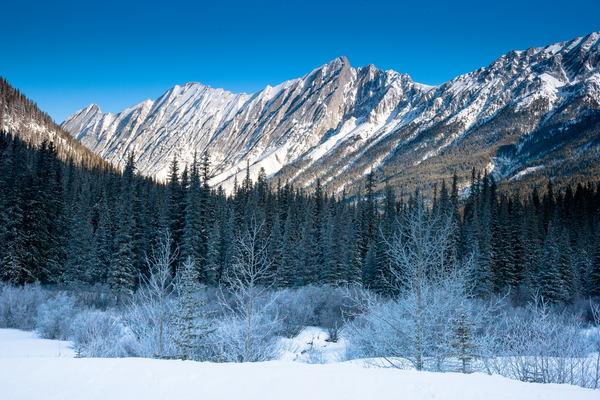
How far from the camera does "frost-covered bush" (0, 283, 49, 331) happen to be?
43.2 ft

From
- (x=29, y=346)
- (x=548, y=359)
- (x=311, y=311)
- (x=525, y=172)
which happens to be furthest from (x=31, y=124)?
(x=525, y=172)

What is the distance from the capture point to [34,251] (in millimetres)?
25781

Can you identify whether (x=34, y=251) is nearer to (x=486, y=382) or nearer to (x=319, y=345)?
(x=319, y=345)

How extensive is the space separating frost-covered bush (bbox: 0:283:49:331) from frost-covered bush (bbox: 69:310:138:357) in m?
1.97

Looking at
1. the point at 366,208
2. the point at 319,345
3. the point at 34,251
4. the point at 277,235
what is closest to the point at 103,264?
the point at 34,251

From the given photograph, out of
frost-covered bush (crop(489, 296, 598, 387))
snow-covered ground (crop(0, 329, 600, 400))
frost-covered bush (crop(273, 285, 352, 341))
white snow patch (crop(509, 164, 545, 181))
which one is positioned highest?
white snow patch (crop(509, 164, 545, 181))

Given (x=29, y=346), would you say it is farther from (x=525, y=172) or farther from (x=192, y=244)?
(x=525, y=172)

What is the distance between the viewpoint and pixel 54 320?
1257 centimetres

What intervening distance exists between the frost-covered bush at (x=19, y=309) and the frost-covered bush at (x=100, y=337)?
1.97 meters

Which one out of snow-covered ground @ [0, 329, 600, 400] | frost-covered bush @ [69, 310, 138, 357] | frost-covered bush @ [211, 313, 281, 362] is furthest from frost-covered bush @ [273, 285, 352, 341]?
snow-covered ground @ [0, 329, 600, 400]

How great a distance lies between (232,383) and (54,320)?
1303 centimetres

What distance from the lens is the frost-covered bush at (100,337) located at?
876 centimetres

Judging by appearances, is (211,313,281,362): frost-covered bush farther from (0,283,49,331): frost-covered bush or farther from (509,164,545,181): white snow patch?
(509,164,545,181): white snow patch

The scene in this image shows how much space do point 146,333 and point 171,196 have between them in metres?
27.3
